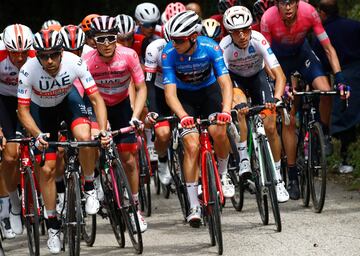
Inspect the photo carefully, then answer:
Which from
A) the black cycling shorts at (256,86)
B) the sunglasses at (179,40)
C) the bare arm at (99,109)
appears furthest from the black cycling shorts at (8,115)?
the black cycling shorts at (256,86)

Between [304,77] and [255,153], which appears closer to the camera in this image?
[255,153]

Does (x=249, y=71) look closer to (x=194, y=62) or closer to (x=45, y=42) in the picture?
(x=194, y=62)

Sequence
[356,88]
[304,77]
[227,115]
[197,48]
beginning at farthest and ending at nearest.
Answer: [356,88], [304,77], [197,48], [227,115]

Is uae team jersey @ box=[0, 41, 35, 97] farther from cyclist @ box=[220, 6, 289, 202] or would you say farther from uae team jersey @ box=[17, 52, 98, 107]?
cyclist @ box=[220, 6, 289, 202]

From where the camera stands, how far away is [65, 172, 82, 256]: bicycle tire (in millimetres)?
9344

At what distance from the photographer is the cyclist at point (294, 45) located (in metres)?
12.0

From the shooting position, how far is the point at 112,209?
1040 centimetres

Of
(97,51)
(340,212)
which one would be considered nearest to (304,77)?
(340,212)

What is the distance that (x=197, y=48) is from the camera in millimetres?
10453

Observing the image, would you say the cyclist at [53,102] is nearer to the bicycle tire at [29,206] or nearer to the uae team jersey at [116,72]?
the bicycle tire at [29,206]

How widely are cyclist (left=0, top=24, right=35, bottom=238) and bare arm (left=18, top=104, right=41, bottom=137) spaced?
34.2 inches

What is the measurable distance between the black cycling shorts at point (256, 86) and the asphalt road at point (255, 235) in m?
1.20

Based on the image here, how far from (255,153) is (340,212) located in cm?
128

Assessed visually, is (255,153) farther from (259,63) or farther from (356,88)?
(356,88)
